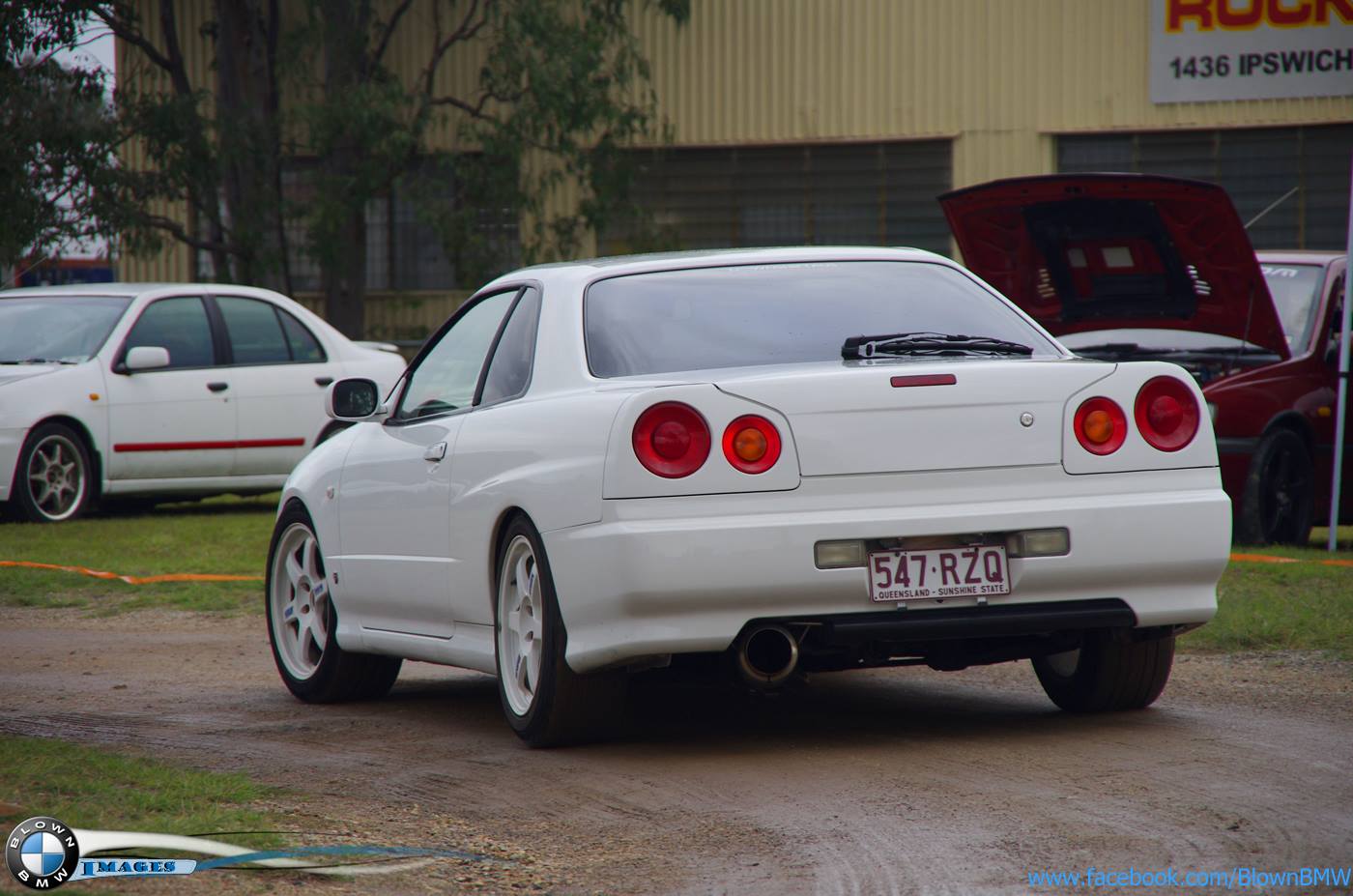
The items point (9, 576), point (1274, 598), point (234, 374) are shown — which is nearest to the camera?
point (1274, 598)

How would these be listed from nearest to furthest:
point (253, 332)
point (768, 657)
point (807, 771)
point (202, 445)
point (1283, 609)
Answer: point (807, 771)
point (768, 657)
point (1283, 609)
point (202, 445)
point (253, 332)

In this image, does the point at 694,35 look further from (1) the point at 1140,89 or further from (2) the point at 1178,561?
(2) the point at 1178,561

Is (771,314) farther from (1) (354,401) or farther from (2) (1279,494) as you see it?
(2) (1279,494)

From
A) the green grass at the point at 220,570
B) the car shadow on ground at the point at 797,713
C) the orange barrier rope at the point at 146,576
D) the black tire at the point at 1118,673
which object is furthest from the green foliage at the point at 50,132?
the black tire at the point at 1118,673

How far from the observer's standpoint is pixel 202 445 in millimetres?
15484

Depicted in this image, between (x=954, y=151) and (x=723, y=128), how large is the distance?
2.95 m

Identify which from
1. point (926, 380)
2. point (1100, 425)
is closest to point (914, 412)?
point (926, 380)

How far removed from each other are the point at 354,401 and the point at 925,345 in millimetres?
2335

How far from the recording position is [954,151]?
989 inches

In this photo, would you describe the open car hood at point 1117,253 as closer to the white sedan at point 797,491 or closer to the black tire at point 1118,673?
the white sedan at point 797,491

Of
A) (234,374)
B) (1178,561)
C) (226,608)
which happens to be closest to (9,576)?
(226,608)

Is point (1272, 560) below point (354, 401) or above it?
below

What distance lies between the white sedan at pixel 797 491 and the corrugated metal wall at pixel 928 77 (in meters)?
18.4

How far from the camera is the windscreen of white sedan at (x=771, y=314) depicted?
6.28 meters
